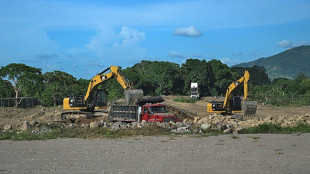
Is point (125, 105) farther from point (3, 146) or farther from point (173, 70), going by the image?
point (173, 70)

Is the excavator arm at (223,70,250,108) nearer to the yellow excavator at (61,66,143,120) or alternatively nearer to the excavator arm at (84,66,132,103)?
the excavator arm at (84,66,132,103)

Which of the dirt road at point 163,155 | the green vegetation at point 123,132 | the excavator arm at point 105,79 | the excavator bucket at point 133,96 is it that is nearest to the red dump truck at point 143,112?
the excavator bucket at point 133,96

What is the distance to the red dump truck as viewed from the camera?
24734 mm

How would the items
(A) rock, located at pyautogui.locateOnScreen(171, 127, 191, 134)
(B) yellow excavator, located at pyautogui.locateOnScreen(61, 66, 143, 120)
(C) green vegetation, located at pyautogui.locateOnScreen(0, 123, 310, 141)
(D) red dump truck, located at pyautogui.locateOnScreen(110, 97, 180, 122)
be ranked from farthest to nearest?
(B) yellow excavator, located at pyautogui.locateOnScreen(61, 66, 143, 120) < (D) red dump truck, located at pyautogui.locateOnScreen(110, 97, 180, 122) < (A) rock, located at pyautogui.locateOnScreen(171, 127, 191, 134) < (C) green vegetation, located at pyautogui.locateOnScreen(0, 123, 310, 141)

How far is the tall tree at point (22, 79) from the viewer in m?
57.1

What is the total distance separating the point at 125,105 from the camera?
27.8m

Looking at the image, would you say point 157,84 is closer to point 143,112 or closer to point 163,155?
point 143,112

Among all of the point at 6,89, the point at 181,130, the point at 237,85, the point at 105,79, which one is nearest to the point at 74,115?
the point at 105,79

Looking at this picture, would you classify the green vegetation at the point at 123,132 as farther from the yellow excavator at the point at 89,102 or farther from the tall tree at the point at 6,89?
the tall tree at the point at 6,89

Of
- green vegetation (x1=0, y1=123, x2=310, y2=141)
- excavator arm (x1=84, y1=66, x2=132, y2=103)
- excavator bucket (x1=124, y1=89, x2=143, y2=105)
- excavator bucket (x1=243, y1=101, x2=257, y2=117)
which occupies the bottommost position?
green vegetation (x1=0, y1=123, x2=310, y2=141)

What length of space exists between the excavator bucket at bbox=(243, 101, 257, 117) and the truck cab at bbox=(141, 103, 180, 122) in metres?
7.45

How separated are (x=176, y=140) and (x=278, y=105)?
157 ft

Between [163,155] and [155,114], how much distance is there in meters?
10.8

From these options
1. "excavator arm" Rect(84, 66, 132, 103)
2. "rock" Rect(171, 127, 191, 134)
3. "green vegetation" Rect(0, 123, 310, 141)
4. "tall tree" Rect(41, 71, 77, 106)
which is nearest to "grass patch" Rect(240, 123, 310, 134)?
"green vegetation" Rect(0, 123, 310, 141)
